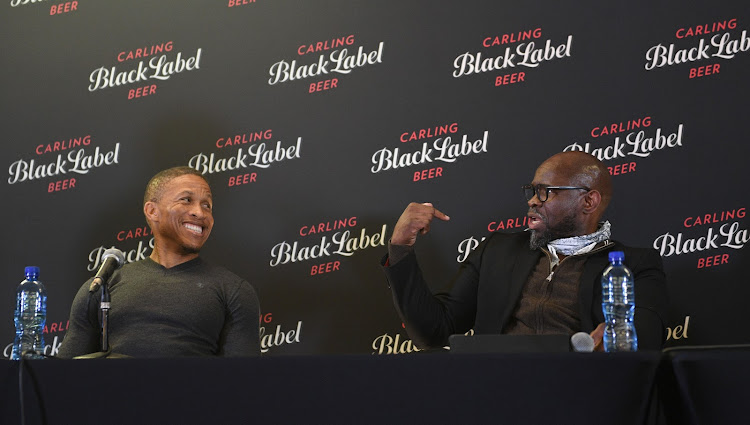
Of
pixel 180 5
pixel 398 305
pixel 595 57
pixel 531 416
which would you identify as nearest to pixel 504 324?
pixel 398 305

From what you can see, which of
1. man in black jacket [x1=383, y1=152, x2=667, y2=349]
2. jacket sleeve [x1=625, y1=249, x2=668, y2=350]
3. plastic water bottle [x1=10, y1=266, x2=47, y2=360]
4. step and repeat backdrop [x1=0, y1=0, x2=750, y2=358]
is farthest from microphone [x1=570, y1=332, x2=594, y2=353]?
step and repeat backdrop [x1=0, y1=0, x2=750, y2=358]

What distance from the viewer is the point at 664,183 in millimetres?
3482

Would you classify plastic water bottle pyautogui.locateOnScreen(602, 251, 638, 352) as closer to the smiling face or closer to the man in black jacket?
the man in black jacket

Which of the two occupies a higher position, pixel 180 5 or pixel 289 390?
pixel 180 5

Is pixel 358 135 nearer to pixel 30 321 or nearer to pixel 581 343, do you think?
pixel 30 321

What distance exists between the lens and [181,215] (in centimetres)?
325

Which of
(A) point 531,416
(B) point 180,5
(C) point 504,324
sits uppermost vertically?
(B) point 180,5

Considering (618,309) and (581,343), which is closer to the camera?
(581,343)

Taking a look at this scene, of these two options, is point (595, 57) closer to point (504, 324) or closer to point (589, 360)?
point (504, 324)

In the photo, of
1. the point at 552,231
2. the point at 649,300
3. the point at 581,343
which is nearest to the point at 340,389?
the point at 581,343

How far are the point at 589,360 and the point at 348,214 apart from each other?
218cm

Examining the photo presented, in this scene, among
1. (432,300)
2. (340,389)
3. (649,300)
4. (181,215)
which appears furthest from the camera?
(181,215)

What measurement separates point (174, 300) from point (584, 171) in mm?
1562

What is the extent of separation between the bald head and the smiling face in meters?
1.30
